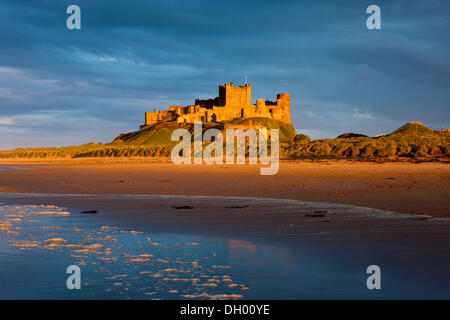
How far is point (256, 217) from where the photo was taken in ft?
37.4

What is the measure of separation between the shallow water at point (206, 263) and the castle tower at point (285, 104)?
583 feet

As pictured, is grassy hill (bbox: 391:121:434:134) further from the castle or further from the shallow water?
the castle

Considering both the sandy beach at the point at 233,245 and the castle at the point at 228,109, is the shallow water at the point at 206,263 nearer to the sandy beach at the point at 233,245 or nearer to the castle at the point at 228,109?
the sandy beach at the point at 233,245

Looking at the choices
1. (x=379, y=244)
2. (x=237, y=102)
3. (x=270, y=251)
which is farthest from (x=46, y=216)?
(x=237, y=102)

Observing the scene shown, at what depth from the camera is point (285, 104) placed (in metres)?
188

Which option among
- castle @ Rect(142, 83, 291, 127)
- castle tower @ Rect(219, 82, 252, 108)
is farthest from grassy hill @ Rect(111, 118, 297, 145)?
castle tower @ Rect(219, 82, 252, 108)

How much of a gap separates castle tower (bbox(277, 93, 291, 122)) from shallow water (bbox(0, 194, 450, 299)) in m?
178

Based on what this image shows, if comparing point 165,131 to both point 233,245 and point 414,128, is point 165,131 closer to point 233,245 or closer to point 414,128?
point 414,128

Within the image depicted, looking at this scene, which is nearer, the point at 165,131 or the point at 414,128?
the point at 414,128

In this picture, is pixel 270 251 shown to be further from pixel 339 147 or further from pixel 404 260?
pixel 339 147

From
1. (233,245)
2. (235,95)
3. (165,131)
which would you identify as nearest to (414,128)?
(233,245)

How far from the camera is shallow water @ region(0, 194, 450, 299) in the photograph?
5.39 metres

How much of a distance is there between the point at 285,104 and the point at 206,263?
184343 millimetres
